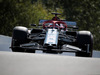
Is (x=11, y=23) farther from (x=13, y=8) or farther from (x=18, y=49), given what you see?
(x=18, y=49)

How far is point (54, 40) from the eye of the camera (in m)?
11.9

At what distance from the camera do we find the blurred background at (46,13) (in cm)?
5150

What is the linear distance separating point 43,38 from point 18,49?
1118mm

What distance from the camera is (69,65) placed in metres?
5.57

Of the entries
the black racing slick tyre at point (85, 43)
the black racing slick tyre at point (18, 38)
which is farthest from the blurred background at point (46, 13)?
the black racing slick tyre at point (85, 43)

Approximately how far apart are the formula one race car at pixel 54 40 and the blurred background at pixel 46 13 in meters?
36.8

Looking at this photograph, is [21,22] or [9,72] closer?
[9,72]

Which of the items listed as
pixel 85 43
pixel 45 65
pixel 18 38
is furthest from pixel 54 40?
pixel 45 65

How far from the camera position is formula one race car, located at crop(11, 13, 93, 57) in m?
11.9

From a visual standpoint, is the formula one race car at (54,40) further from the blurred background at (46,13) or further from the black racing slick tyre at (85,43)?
the blurred background at (46,13)

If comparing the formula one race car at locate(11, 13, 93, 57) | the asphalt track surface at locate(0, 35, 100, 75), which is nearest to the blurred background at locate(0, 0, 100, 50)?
the formula one race car at locate(11, 13, 93, 57)

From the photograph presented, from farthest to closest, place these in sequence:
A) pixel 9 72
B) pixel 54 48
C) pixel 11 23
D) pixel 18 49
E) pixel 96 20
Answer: pixel 96 20 → pixel 11 23 → pixel 18 49 → pixel 54 48 → pixel 9 72

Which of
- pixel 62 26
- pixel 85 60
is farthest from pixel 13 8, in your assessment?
pixel 85 60

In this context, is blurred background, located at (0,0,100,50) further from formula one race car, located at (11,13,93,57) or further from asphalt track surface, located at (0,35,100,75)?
asphalt track surface, located at (0,35,100,75)
